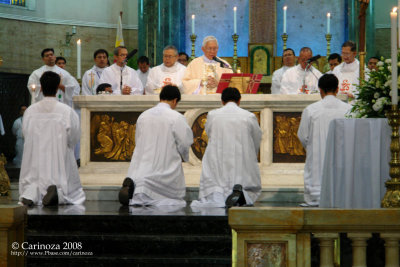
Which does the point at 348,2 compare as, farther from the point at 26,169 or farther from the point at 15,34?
the point at 26,169

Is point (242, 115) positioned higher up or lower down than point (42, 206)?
higher up

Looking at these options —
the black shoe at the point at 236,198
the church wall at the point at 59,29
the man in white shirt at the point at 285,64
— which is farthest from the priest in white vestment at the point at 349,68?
the church wall at the point at 59,29

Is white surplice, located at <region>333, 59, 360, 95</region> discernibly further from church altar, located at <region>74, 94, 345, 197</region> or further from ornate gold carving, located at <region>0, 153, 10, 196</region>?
ornate gold carving, located at <region>0, 153, 10, 196</region>

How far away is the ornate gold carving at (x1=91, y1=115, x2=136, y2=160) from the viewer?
9469 millimetres

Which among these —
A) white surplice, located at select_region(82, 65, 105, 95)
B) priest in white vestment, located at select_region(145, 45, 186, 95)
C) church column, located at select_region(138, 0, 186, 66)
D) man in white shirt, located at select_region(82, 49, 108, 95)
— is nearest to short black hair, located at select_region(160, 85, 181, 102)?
priest in white vestment, located at select_region(145, 45, 186, 95)

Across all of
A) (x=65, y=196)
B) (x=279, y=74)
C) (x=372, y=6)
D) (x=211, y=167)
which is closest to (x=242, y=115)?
(x=211, y=167)

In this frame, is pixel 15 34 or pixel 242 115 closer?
pixel 242 115

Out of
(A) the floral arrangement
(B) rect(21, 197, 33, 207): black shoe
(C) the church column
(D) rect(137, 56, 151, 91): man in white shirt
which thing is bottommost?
(B) rect(21, 197, 33, 207): black shoe

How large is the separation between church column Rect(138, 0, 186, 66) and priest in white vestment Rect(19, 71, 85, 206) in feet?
20.2

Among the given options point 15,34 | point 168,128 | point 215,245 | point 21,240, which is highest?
point 15,34

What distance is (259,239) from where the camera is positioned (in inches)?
152

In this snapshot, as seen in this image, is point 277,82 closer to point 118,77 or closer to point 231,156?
point 118,77

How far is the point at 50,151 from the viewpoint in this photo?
27.7 feet

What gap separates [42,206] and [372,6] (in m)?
9.01
